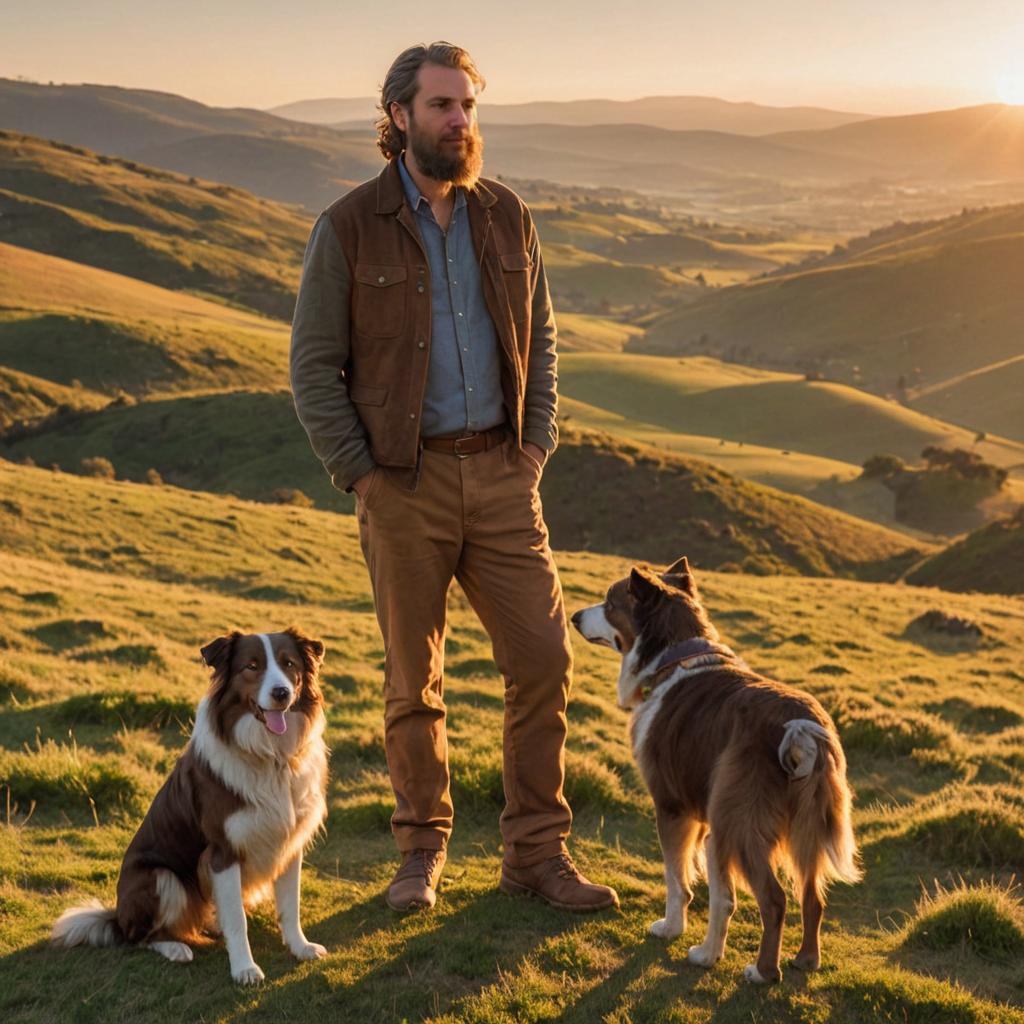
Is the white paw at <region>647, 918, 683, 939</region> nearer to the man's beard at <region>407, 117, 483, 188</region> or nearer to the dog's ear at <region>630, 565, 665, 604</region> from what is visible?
the dog's ear at <region>630, 565, 665, 604</region>

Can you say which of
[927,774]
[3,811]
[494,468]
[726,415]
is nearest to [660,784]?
[494,468]

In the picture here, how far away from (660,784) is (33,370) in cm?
6502

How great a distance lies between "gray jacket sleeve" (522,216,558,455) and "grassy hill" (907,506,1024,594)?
108 feet

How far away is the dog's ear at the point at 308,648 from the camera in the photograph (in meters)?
5.27

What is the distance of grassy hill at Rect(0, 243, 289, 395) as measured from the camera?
65.6 metres

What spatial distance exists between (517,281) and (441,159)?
0.79 meters

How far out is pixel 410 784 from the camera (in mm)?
6270

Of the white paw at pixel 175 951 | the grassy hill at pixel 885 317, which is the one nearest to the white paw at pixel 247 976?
the white paw at pixel 175 951

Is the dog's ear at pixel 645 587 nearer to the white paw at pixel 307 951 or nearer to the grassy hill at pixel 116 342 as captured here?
the white paw at pixel 307 951

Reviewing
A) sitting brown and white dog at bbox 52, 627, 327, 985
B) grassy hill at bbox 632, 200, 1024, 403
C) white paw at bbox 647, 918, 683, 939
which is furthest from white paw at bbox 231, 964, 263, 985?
grassy hill at bbox 632, 200, 1024, 403

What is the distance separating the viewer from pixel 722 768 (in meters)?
5.13

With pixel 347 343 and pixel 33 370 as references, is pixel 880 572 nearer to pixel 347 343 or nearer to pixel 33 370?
pixel 347 343

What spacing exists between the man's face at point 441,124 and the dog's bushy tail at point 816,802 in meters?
3.27

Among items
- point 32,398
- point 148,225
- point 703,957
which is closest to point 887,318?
point 148,225
